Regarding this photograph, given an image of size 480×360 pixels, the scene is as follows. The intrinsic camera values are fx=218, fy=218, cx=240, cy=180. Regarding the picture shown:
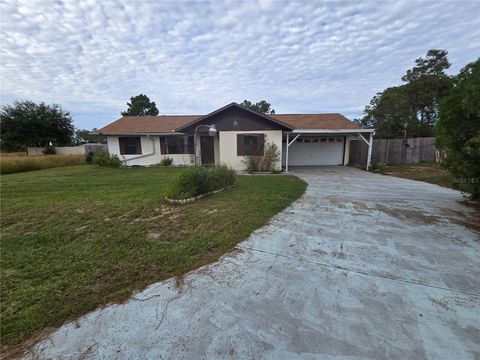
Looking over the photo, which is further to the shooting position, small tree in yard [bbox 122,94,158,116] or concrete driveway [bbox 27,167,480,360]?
small tree in yard [bbox 122,94,158,116]

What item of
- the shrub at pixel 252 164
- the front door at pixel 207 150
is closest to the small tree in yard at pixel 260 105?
the front door at pixel 207 150

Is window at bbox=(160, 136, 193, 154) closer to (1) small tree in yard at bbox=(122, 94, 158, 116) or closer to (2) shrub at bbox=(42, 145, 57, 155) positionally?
(2) shrub at bbox=(42, 145, 57, 155)

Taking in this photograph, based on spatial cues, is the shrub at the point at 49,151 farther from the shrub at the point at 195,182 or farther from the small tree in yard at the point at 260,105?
the small tree in yard at the point at 260,105

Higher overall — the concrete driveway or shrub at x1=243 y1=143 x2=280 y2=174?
shrub at x1=243 y1=143 x2=280 y2=174

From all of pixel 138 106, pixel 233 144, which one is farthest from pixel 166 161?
pixel 138 106

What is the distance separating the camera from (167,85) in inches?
595

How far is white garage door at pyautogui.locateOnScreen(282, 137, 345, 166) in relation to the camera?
51.3 ft

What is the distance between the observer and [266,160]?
1249cm

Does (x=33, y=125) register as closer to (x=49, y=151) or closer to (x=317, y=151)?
(x=49, y=151)

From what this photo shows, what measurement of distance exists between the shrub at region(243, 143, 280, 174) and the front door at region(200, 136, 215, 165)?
336 centimetres

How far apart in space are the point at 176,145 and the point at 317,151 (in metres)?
10.2

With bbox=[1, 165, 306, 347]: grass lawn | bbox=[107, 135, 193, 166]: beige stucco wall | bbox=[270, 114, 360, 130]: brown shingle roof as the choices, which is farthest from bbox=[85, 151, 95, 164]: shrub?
bbox=[270, 114, 360, 130]: brown shingle roof

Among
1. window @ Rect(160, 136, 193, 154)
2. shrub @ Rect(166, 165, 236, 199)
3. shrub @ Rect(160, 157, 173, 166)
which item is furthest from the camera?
window @ Rect(160, 136, 193, 154)

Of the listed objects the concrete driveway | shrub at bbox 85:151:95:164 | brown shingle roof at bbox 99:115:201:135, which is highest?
brown shingle roof at bbox 99:115:201:135
